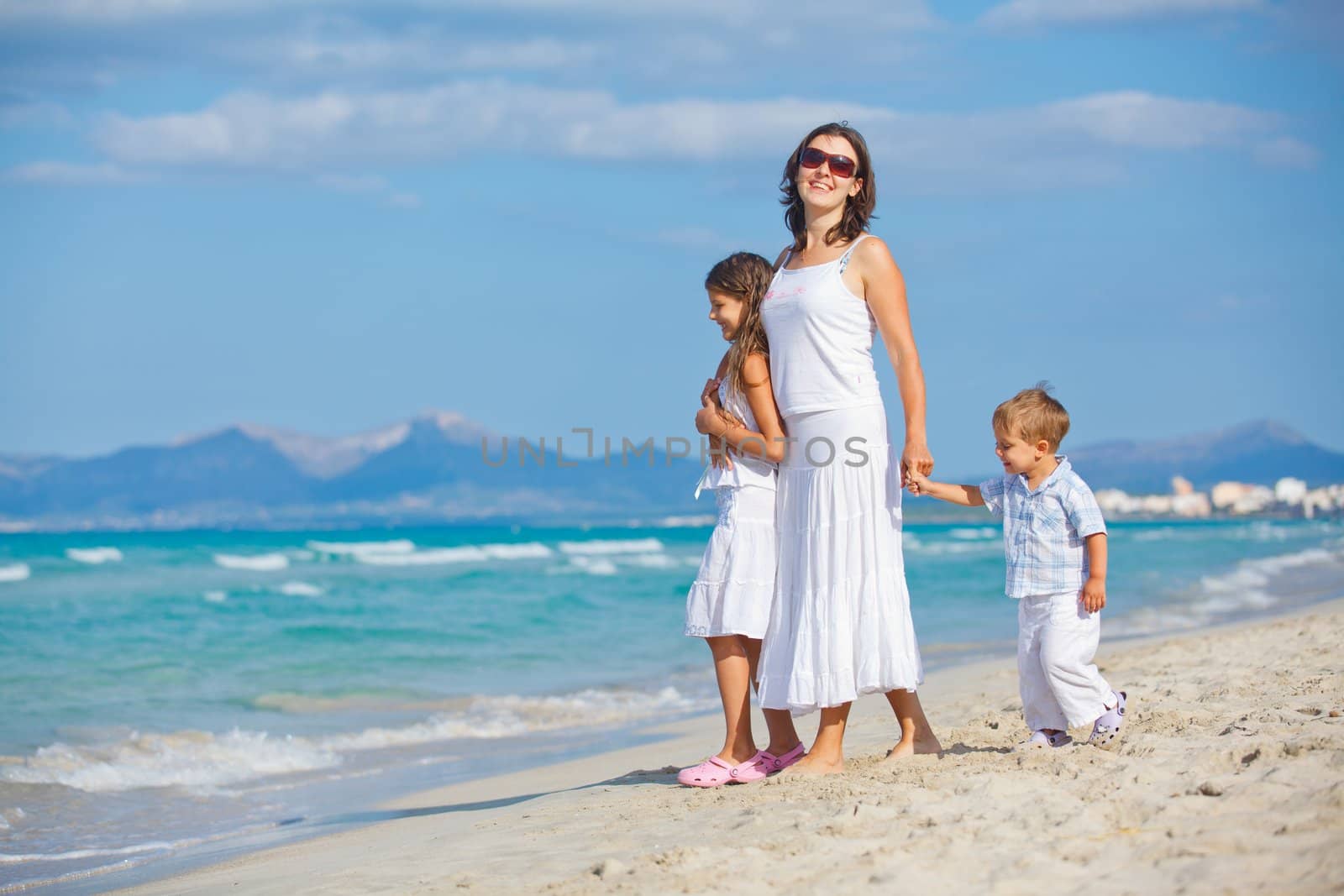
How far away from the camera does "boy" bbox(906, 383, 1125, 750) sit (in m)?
4.25

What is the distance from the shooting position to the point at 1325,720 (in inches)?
164

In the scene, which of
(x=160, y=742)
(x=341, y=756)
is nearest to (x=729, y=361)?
(x=341, y=756)

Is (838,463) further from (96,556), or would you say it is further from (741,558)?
(96,556)

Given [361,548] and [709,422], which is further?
[361,548]

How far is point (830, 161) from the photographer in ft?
14.0

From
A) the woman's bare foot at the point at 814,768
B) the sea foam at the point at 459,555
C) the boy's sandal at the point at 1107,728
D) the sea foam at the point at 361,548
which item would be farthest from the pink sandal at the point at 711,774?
the sea foam at the point at 361,548

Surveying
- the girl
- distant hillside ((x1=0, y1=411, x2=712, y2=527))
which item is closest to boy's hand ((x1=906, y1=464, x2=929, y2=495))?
→ the girl

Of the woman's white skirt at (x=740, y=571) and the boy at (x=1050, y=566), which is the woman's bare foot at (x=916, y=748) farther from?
the woman's white skirt at (x=740, y=571)

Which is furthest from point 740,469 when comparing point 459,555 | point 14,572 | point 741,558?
point 459,555

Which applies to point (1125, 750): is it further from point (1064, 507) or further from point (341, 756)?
point (341, 756)

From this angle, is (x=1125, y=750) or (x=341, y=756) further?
(x=341, y=756)

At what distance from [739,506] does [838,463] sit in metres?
0.42

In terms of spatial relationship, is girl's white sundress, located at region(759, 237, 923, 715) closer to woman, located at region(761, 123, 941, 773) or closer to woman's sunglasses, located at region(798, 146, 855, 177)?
woman, located at region(761, 123, 941, 773)

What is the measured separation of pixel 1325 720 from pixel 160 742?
6.88 m
